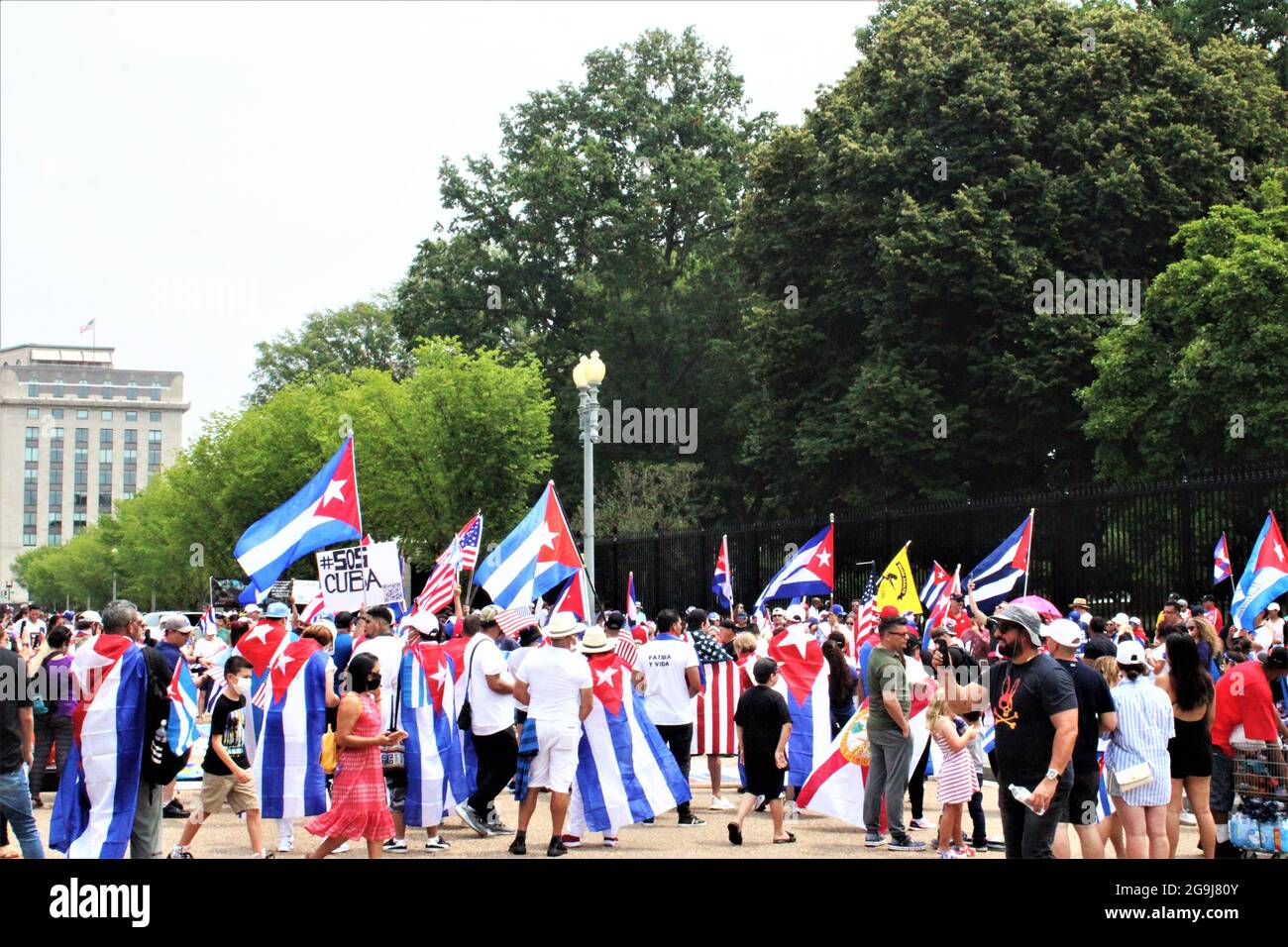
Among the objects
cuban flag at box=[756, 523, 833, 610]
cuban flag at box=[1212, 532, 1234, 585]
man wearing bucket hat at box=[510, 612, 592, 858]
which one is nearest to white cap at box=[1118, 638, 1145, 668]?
man wearing bucket hat at box=[510, 612, 592, 858]

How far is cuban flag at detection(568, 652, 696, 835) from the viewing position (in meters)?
12.9

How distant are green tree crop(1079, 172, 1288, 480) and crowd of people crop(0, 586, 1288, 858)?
43.4 feet

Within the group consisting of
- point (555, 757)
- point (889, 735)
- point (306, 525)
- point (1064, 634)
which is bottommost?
point (555, 757)

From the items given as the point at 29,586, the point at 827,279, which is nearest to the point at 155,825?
the point at 827,279

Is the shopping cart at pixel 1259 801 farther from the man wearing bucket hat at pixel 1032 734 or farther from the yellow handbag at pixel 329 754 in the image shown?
the yellow handbag at pixel 329 754

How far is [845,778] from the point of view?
13664 millimetres

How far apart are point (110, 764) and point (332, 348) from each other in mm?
65082

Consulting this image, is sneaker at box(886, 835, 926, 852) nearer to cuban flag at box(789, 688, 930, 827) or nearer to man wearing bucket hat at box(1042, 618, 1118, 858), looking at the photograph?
cuban flag at box(789, 688, 930, 827)

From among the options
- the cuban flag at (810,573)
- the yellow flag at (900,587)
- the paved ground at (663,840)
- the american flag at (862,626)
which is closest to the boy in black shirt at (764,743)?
the paved ground at (663,840)

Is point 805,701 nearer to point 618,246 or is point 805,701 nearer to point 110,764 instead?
point 110,764

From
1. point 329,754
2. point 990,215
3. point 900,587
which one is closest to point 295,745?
point 329,754

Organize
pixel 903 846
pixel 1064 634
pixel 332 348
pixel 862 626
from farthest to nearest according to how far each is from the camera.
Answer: pixel 332 348 → pixel 862 626 → pixel 903 846 → pixel 1064 634

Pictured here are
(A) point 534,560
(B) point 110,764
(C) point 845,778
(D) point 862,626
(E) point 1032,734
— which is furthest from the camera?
(D) point 862,626

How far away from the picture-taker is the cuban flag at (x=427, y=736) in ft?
41.9
